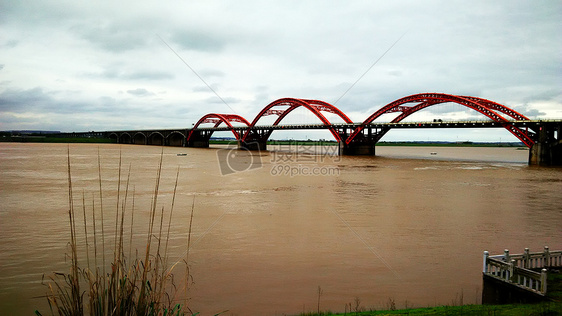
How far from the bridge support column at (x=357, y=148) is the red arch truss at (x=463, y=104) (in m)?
4.71

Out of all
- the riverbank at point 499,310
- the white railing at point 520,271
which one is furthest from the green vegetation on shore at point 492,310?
the white railing at point 520,271

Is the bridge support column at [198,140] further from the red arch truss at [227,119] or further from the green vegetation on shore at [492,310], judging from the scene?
the green vegetation on shore at [492,310]

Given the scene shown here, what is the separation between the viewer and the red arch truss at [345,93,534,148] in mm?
42250

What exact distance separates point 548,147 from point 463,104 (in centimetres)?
1038

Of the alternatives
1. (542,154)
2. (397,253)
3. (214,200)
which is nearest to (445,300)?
(397,253)

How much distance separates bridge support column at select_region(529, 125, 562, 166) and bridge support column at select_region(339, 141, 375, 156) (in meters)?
25.5

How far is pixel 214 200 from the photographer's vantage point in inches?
625

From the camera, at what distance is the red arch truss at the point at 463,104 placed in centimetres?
4225

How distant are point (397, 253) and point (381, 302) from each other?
2637 millimetres

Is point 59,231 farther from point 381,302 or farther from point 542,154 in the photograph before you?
point 542,154
